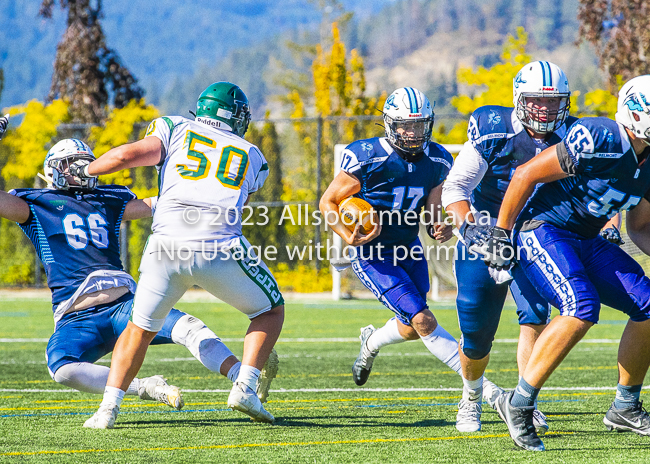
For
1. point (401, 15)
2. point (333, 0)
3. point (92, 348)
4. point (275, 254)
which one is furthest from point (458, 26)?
point (92, 348)

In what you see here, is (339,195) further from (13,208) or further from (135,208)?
(13,208)

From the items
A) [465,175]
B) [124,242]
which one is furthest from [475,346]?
[124,242]

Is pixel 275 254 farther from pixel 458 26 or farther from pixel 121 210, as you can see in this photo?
pixel 458 26

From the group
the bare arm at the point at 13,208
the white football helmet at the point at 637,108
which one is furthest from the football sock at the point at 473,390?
the bare arm at the point at 13,208

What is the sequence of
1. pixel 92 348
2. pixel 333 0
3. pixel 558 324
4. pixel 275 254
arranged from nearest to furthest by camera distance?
1. pixel 558 324
2. pixel 92 348
3. pixel 275 254
4. pixel 333 0

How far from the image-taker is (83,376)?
433 cm

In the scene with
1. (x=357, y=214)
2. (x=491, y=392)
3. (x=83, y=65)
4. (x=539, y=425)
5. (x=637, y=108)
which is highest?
(x=637, y=108)

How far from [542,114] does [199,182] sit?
5.57 ft

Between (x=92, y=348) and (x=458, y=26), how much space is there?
18385 cm

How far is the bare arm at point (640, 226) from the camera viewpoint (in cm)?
403

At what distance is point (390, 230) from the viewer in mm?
5258

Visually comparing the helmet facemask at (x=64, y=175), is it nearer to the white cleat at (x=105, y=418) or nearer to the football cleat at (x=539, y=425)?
the white cleat at (x=105, y=418)

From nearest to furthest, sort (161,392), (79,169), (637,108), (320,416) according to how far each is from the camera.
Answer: (637,108), (79,169), (161,392), (320,416)

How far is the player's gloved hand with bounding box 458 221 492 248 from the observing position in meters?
3.86
